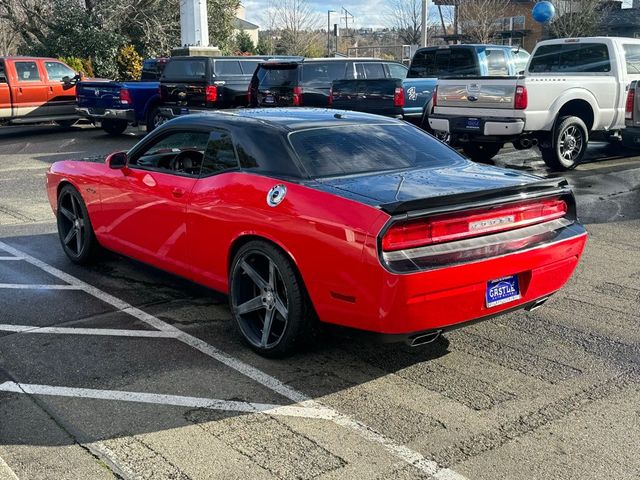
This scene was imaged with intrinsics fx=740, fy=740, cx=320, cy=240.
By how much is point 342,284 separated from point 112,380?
4.99ft

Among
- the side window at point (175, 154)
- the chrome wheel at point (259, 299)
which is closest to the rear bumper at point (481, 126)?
the side window at point (175, 154)

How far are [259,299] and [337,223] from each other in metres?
0.92

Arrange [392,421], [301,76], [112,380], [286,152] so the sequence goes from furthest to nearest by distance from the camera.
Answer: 1. [301,76]
2. [286,152]
3. [112,380]
4. [392,421]

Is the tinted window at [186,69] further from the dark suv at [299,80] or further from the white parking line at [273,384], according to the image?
the white parking line at [273,384]

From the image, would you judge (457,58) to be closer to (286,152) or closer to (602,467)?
(286,152)

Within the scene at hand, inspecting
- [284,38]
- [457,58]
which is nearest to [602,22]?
[284,38]

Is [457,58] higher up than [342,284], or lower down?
higher up

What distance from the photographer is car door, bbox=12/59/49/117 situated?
19094 mm

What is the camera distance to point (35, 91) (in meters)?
19.4

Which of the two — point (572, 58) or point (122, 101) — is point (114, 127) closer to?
point (122, 101)

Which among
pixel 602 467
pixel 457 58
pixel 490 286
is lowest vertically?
pixel 602 467

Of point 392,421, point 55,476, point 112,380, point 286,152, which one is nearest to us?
point 55,476

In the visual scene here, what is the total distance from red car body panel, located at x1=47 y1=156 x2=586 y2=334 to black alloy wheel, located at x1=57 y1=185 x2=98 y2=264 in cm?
111

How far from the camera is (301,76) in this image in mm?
15008
